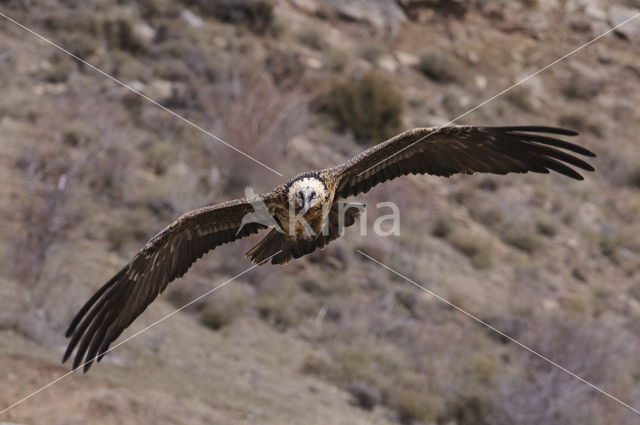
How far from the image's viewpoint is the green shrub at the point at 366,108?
2152 centimetres

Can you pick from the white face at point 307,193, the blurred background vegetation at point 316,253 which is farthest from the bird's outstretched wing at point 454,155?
the blurred background vegetation at point 316,253

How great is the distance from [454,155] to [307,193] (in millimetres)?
1787

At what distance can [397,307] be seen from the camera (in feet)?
52.4

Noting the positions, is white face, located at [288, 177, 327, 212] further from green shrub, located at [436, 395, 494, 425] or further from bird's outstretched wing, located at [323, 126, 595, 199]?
green shrub, located at [436, 395, 494, 425]

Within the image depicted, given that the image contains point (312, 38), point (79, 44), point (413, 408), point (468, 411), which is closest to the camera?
point (413, 408)

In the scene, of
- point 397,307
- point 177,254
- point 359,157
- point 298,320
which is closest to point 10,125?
point 298,320

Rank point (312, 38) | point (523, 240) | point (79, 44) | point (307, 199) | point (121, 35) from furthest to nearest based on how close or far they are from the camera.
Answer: point (312, 38)
point (121, 35)
point (523, 240)
point (79, 44)
point (307, 199)

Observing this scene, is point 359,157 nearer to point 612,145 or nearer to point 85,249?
point 85,249

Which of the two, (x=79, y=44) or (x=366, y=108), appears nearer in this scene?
(x=79, y=44)

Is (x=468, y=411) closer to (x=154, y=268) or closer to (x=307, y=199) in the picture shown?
(x=154, y=268)

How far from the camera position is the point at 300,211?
586 cm

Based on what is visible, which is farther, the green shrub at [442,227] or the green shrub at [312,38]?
the green shrub at [312,38]

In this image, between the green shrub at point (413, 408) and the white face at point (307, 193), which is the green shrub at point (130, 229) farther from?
the white face at point (307, 193)

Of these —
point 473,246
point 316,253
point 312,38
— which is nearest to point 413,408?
point 316,253
